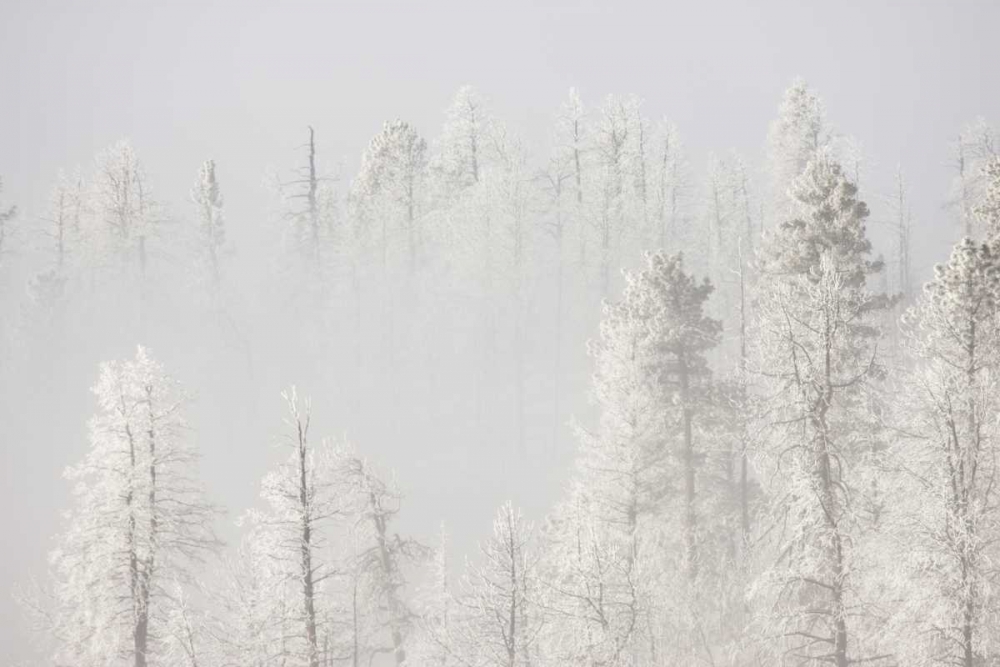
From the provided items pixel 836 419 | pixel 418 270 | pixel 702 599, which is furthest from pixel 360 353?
pixel 836 419

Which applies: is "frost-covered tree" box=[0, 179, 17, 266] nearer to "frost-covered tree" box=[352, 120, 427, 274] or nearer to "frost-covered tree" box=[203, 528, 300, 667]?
"frost-covered tree" box=[352, 120, 427, 274]

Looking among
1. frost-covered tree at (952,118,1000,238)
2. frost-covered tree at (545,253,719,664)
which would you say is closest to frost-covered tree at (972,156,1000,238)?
frost-covered tree at (545,253,719,664)

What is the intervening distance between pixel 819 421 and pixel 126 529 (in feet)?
53.9

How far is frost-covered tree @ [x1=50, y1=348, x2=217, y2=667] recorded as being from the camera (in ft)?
56.1

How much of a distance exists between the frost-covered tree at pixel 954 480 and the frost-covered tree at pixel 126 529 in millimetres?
16433

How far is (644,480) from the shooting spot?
795 inches

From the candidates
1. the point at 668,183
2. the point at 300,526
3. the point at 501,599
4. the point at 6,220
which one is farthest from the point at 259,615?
the point at 6,220

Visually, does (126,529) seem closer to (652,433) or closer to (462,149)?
(652,433)

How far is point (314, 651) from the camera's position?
48.8 feet

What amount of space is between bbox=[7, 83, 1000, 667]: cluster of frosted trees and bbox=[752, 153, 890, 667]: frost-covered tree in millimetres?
84

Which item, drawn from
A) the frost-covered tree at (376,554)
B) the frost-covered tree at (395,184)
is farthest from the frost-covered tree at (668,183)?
the frost-covered tree at (376,554)

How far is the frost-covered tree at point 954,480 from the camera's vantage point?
1195 centimetres

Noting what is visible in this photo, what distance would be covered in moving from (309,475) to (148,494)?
5.09 metres

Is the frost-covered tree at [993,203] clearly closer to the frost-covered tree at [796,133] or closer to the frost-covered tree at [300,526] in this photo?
the frost-covered tree at [300,526]
